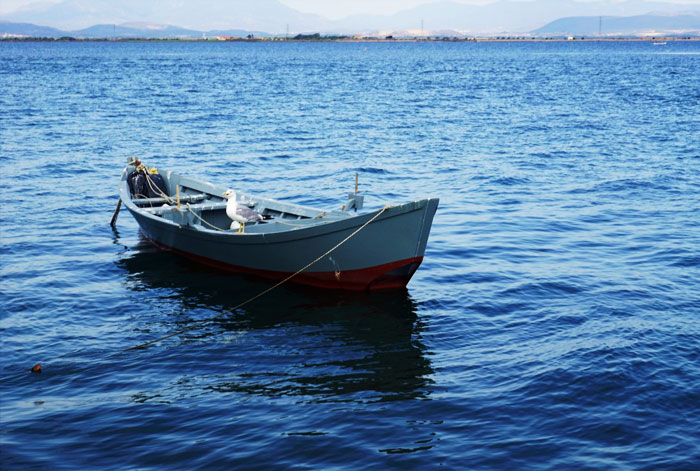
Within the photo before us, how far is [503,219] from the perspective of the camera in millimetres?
21250

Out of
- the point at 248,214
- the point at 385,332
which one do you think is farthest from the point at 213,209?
the point at 385,332

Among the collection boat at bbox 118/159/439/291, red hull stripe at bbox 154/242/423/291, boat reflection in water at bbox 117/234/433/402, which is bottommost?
boat reflection in water at bbox 117/234/433/402

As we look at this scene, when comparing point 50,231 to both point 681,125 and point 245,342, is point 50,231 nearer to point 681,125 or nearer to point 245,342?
point 245,342

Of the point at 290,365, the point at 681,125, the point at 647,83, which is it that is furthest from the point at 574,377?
the point at 647,83

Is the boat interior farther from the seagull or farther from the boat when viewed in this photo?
the seagull

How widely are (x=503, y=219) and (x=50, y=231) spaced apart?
43.4 ft

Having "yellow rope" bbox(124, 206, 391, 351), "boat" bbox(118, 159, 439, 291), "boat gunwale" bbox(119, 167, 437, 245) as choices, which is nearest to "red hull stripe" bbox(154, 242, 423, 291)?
"boat" bbox(118, 159, 439, 291)

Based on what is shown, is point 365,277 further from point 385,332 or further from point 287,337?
point 287,337

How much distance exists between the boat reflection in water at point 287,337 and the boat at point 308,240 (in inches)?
15.6

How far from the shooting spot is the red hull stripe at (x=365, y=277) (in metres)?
14.4

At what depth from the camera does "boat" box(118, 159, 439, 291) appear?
45.2ft

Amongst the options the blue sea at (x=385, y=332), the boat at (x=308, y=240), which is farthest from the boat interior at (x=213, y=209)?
the blue sea at (x=385, y=332)

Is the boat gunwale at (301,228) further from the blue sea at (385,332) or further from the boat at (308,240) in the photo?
the blue sea at (385,332)

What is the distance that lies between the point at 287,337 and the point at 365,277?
8.11 feet
